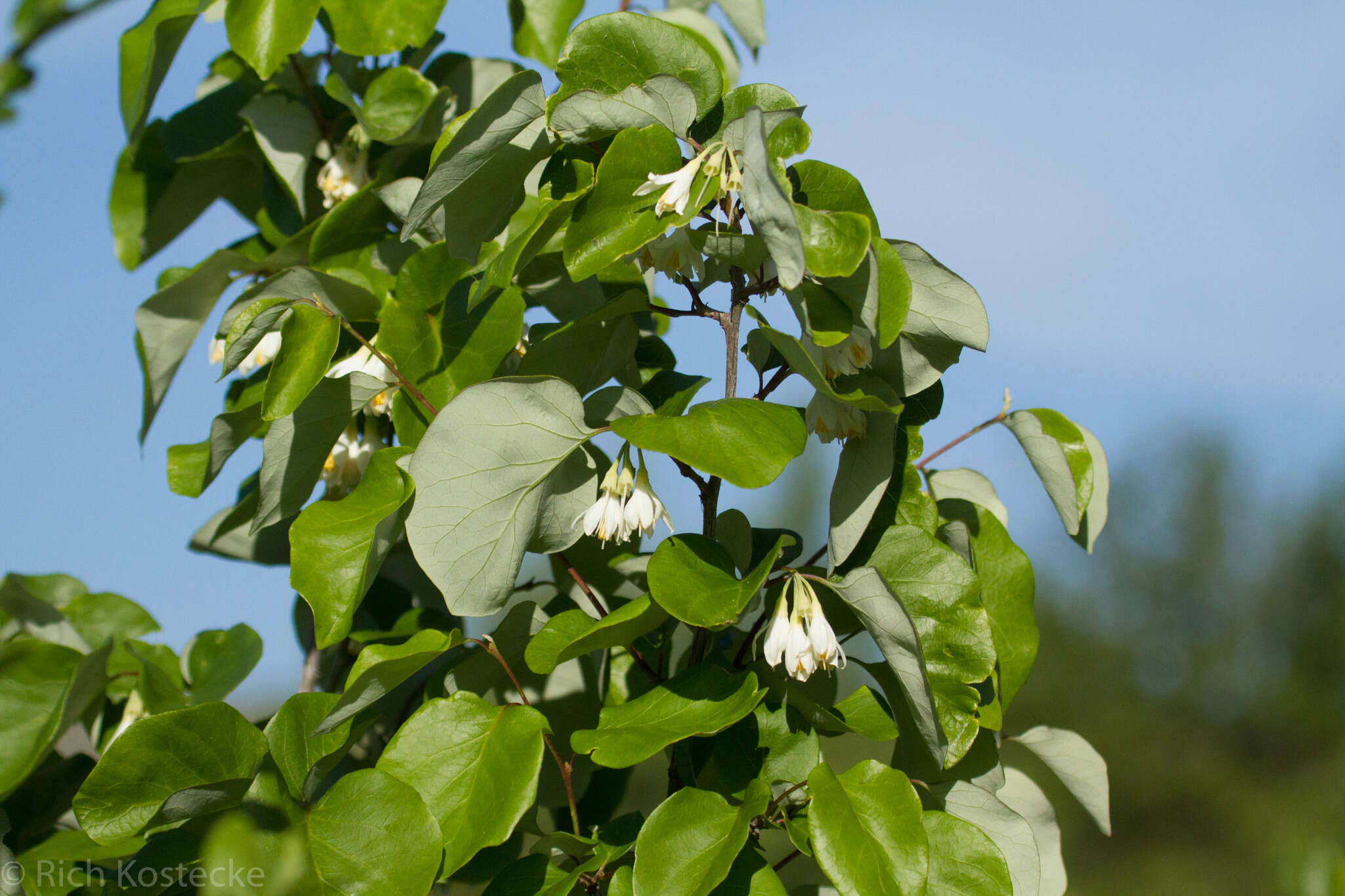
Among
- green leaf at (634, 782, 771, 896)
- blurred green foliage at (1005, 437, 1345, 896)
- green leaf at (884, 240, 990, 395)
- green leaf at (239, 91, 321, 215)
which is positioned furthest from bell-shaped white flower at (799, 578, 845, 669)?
blurred green foliage at (1005, 437, 1345, 896)

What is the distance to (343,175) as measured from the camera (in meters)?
1.12

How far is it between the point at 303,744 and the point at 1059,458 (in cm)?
71

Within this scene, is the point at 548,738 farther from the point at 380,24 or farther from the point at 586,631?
the point at 380,24

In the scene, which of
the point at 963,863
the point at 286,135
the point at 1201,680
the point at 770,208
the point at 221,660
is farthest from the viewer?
the point at 1201,680

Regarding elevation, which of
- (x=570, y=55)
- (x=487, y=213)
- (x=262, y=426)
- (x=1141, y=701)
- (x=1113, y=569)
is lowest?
(x=1141, y=701)

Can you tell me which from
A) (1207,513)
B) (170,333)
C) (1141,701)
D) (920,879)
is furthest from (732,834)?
(1207,513)

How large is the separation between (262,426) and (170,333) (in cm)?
15

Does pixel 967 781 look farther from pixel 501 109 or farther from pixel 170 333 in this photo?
pixel 170 333

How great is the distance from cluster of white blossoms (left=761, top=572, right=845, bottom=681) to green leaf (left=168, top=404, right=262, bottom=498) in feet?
1.77

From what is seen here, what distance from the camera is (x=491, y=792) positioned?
0.69 m

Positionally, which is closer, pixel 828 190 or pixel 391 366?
pixel 828 190

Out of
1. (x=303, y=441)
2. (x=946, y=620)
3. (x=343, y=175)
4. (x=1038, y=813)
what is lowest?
(x=1038, y=813)

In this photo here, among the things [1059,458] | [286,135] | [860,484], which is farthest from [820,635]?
[286,135]

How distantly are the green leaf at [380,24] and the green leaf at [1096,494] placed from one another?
798mm
